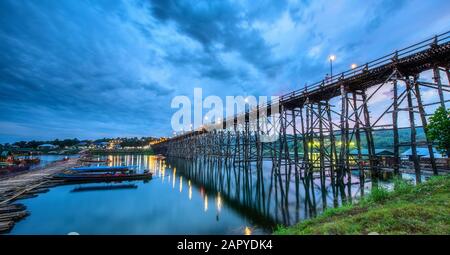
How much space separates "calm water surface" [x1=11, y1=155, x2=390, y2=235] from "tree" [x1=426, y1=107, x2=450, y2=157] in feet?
20.4

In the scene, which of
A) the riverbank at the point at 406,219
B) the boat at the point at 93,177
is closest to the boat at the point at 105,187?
the boat at the point at 93,177

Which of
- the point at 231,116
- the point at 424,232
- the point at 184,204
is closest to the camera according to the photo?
the point at 424,232

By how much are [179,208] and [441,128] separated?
15.6m

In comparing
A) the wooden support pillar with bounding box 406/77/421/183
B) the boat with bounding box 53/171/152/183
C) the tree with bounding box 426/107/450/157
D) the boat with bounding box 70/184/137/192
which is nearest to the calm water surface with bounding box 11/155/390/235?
the boat with bounding box 70/184/137/192

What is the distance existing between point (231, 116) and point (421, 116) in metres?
20.8

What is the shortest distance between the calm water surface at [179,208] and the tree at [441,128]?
6.22 metres

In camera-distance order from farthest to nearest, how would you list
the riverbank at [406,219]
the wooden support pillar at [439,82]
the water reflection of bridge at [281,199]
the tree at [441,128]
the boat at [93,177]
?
the boat at [93,177] → the water reflection of bridge at [281,199] → the wooden support pillar at [439,82] → the tree at [441,128] → the riverbank at [406,219]

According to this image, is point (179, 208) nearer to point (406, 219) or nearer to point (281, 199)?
point (281, 199)

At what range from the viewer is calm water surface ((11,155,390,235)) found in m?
11.7

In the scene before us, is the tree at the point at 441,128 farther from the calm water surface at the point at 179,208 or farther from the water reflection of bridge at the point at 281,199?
the calm water surface at the point at 179,208

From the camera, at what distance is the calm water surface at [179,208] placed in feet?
38.3
